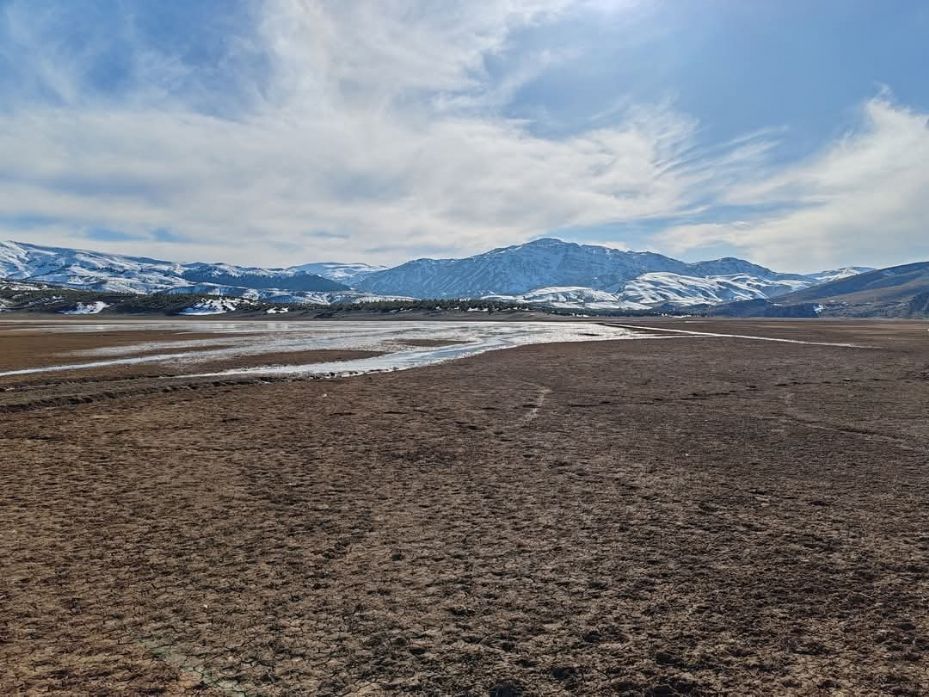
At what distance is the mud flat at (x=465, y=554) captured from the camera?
5957 millimetres

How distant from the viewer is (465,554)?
343 inches

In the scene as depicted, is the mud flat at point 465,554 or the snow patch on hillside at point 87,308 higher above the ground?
the snow patch on hillside at point 87,308

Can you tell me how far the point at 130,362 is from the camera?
1399 inches

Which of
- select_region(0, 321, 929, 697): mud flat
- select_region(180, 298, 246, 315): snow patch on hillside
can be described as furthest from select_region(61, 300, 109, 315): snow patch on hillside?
select_region(0, 321, 929, 697): mud flat

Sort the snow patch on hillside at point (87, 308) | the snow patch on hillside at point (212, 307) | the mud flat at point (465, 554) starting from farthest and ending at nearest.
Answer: the snow patch on hillside at point (87, 308), the snow patch on hillside at point (212, 307), the mud flat at point (465, 554)

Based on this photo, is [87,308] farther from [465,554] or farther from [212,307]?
[465,554]

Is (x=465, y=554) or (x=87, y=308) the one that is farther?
(x=87, y=308)

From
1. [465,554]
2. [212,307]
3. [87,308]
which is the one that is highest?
[212,307]

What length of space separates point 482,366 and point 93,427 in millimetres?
21500

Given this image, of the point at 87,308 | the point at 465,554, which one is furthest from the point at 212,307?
the point at 465,554

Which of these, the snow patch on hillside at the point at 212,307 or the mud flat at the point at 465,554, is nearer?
the mud flat at the point at 465,554

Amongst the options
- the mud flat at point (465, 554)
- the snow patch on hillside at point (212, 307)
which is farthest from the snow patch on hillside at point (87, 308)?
the mud flat at point (465, 554)

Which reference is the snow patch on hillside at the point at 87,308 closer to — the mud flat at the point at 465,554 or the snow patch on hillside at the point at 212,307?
the snow patch on hillside at the point at 212,307

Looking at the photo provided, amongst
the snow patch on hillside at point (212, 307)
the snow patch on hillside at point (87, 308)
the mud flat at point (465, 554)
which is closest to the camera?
the mud flat at point (465, 554)
